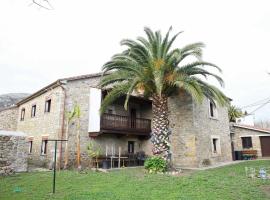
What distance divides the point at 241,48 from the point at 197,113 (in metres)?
6.56

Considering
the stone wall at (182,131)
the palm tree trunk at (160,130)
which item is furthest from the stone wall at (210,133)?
the palm tree trunk at (160,130)

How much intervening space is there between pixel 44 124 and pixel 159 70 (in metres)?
11.5

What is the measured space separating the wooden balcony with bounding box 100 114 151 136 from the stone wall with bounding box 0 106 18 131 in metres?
13.3

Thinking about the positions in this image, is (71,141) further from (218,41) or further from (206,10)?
(206,10)

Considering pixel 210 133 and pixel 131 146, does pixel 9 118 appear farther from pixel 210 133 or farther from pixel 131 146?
pixel 210 133

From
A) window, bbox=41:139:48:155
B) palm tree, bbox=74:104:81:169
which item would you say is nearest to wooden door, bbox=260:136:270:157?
palm tree, bbox=74:104:81:169

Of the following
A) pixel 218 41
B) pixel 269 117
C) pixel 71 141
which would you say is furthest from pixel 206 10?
pixel 269 117

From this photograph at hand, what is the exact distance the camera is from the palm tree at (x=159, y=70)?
48.2ft

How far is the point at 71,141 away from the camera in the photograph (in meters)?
17.9

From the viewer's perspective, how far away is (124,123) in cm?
1936

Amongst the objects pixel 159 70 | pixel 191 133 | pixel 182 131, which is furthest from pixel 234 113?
pixel 159 70

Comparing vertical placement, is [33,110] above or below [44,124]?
above

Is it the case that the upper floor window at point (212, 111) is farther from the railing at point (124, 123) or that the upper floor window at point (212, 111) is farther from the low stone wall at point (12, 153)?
the low stone wall at point (12, 153)

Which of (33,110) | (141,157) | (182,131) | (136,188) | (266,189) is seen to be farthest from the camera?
(33,110)
